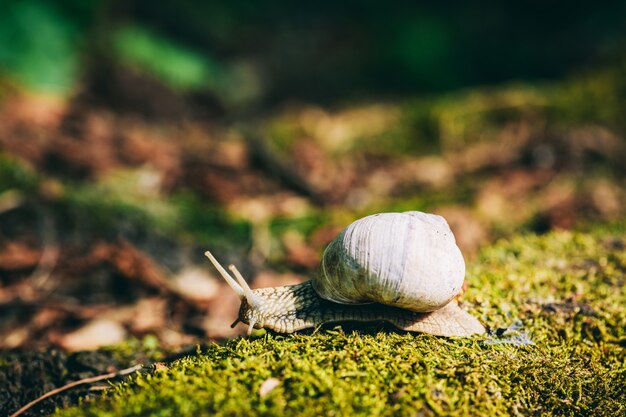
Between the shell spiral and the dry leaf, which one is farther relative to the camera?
the dry leaf

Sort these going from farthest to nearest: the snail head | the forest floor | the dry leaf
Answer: the dry leaf < the snail head < the forest floor

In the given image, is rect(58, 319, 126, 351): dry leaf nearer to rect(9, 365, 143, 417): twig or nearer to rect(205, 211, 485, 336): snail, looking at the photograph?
rect(9, 365, 143, 417): twig

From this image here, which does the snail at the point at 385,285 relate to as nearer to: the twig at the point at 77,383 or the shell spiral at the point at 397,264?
the shell spiral at the point at 397,264

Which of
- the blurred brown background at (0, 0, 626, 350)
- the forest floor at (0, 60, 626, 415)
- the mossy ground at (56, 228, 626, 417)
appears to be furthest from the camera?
the blurred brown background at (0, 0, 626, 350)

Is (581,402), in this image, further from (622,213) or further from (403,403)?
(622,213)

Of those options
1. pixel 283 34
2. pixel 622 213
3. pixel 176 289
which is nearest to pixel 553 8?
pixel 283 34

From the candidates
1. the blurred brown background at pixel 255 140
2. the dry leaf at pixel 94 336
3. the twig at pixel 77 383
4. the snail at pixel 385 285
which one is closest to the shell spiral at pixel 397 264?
the snail at pixel 385 285

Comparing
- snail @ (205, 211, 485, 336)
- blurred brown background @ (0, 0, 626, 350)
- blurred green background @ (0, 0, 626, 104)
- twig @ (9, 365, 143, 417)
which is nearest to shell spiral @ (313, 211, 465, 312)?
snail @ (205, 211, 485, 336)
